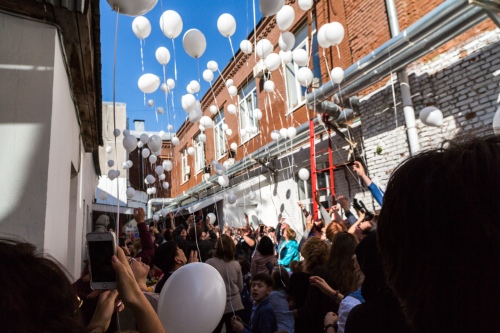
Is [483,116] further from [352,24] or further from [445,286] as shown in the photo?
[445,286]

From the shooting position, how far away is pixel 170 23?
5.33 meters

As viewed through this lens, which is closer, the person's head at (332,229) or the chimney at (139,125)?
the person's head at (332,229)

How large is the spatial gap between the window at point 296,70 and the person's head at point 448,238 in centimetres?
933

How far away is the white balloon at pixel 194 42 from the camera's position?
17.7 feet

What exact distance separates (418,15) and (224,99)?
10.5 meters

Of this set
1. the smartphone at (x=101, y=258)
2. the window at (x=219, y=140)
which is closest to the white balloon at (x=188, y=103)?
the smartphone at (x=101, y=258)

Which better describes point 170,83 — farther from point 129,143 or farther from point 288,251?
point 288,251

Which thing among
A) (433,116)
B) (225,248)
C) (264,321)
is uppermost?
(433,116)

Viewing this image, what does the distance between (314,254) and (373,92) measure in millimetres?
4933

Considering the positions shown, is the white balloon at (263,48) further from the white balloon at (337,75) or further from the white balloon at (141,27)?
the white balloon at (141,27)

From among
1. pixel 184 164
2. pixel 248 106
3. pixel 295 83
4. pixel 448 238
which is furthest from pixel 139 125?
pixel 448 238

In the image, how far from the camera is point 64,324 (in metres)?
0.74

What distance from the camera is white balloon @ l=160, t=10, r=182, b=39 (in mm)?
5285

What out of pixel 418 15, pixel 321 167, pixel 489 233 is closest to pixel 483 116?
pixel 418 15
